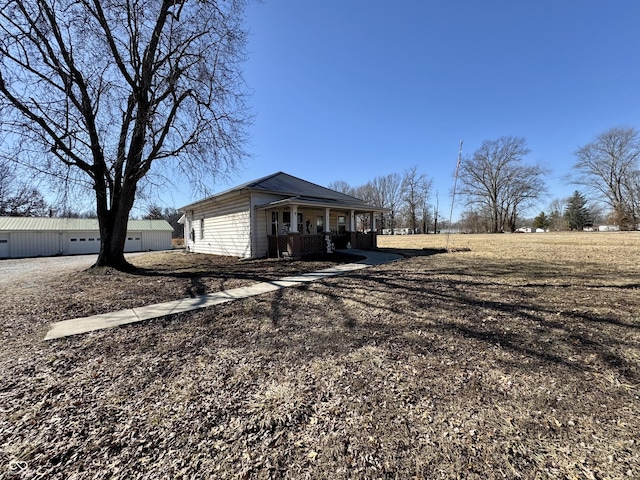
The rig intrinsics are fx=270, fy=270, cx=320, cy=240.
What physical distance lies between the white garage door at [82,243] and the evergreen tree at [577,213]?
76.8m

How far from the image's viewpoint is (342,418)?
2.19 metres

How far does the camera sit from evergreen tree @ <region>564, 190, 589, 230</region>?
53.9 meters

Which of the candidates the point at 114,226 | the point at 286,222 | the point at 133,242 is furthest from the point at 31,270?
the point at 133,242

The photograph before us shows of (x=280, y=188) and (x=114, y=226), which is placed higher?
(x=280, y=188)

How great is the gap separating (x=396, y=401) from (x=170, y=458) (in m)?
1.78

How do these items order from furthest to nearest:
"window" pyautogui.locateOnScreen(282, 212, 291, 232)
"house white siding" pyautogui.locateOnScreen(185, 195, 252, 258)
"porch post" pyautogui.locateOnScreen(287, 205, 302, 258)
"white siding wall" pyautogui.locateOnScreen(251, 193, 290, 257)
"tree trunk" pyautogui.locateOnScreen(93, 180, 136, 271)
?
"window" pyautogui.locateOnScreen(282, 212, 291, 232) < "house white siding" pyautogui.locateOnScreen(185, 195, 252, 258) < "white siding wall" pyautogui.locateOnScreen(251, 193, 290, 257) < "porch post" pyautogui.locateOnScreen(287, 205, 302, 258) < "tree trunk" pyautogui.locateOnScreen(93, 180, 136, 271)

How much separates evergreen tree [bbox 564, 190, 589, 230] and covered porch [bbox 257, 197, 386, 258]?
60.2 m

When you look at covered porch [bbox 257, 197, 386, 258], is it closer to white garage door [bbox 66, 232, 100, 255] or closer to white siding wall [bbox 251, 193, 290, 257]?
white siding wall [bbox 251, 193, 290, 257]

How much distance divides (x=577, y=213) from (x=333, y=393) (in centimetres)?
7324

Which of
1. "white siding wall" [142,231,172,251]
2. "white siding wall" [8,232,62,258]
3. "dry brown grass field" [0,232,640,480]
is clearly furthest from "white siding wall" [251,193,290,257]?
"white siding wall" [8,232,62,258]

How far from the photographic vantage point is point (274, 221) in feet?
45.9

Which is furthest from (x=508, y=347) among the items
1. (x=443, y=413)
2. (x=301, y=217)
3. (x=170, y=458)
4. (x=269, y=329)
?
(x=301, y=217)

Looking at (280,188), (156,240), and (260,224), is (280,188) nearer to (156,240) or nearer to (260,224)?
(260,224)

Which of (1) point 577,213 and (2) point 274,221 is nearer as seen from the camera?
(2) point 274,221
